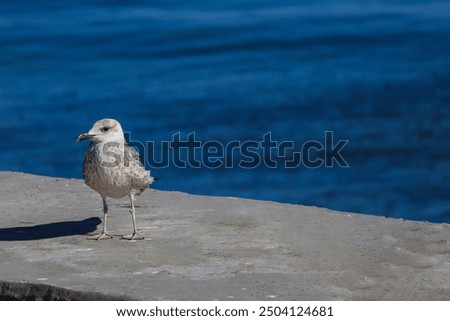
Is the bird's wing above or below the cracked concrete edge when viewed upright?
above

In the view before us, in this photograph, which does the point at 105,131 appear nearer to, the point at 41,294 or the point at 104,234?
the point at 104,234

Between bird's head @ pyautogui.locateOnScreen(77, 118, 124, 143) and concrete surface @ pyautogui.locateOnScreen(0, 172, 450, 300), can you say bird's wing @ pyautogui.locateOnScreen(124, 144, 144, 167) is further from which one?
concrete surface @ pyautogui.locateOnScreen(0, 172, 450, 300)

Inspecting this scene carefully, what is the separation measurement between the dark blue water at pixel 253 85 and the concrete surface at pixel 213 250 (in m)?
3.42

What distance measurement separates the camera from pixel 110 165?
8.36m

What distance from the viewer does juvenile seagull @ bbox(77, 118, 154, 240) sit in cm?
834

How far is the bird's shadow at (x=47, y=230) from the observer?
838 cm

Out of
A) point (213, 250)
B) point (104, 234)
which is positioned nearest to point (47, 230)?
point (104, 234)

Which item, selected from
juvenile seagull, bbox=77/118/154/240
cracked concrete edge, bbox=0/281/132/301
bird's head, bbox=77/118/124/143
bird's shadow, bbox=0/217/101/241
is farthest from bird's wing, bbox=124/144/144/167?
cracked concrete edge, bbox=0/281/132/301

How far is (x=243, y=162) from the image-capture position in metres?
13.6

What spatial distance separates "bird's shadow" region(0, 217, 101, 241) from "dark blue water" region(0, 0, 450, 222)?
4.04 metres

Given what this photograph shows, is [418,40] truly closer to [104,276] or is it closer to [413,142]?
[413,142]

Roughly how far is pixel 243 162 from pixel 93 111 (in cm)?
243

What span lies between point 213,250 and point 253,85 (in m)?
8.08

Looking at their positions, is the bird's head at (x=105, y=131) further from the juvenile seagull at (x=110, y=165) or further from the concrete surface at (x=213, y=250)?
the concrete surface at (x=213, y=250)
